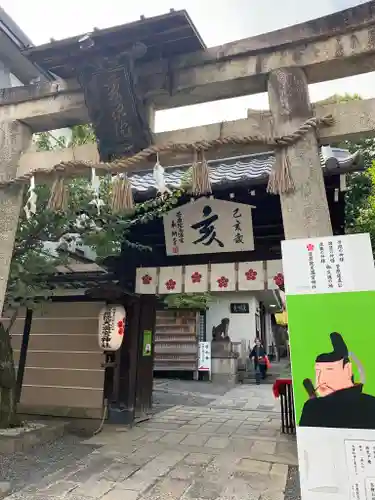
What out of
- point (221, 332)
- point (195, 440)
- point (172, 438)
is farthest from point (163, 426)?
point (221, 332)

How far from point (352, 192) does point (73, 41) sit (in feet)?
29.8

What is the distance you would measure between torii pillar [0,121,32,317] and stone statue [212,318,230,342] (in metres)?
13.9

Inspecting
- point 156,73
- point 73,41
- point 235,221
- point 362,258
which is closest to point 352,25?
point 156,73

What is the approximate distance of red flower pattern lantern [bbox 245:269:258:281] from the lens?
6809mm

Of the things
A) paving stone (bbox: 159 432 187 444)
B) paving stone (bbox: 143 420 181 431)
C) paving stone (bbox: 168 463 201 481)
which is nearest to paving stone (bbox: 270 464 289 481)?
paving stone (bbox: 168 463 201 481)

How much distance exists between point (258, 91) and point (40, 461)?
5896mm

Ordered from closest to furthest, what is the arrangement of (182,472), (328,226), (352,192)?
(328,226) < (182,472) < (352,192)

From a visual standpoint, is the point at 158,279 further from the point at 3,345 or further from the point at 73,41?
Answer: the point at 73,41

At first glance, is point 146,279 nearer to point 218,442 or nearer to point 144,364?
point 144,364

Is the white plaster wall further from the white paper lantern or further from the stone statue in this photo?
the white paper lantern

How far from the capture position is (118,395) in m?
7.86

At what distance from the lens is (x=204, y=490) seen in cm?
431

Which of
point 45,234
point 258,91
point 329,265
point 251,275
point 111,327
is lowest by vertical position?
point 111,327

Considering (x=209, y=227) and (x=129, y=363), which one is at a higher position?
(x=209, y=227)
